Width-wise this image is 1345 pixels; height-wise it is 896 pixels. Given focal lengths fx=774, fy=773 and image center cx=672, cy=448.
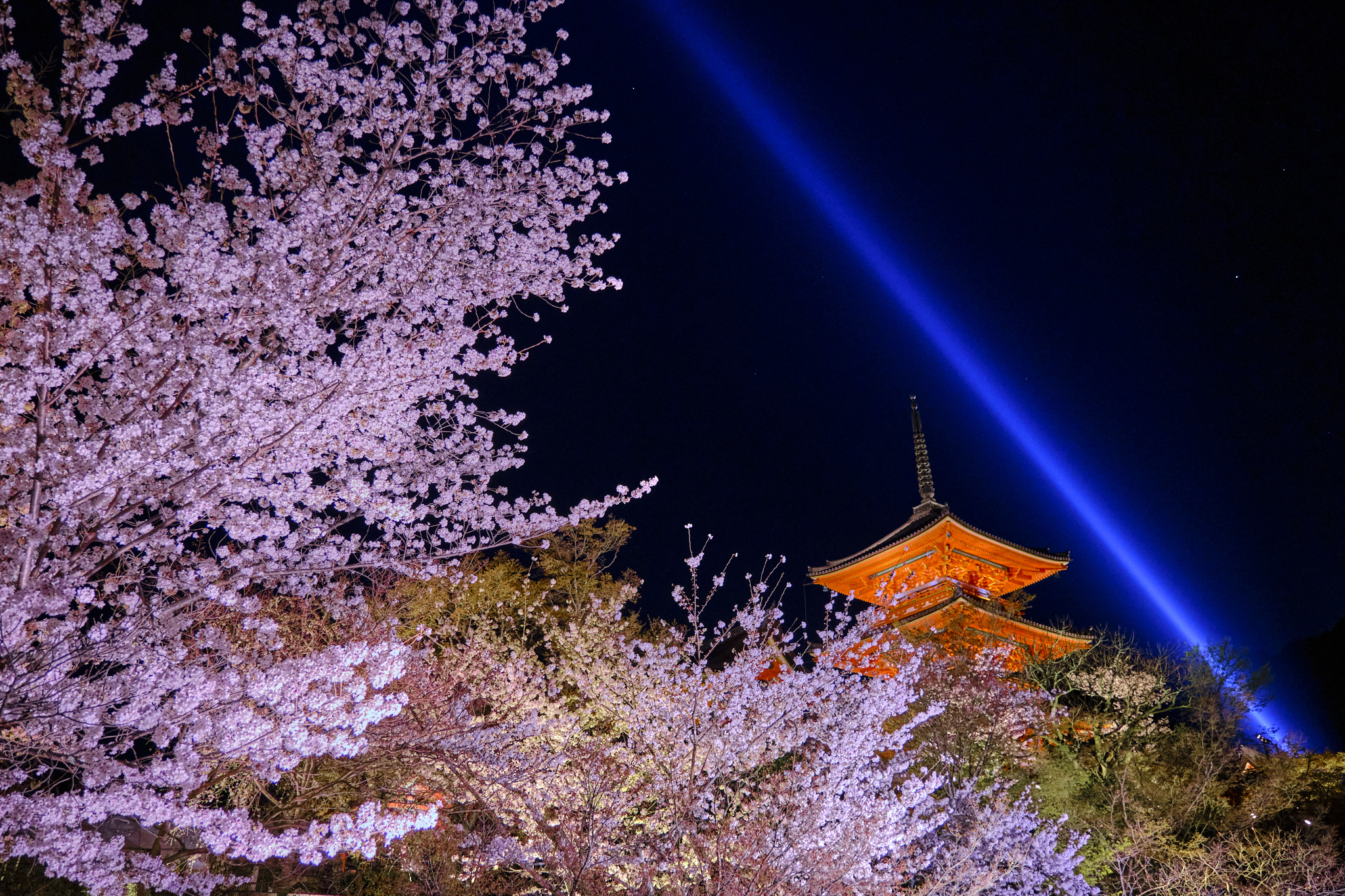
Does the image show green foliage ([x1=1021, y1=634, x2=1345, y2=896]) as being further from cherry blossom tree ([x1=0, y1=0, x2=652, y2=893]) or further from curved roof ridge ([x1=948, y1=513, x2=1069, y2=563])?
cherry blossom tree ([x1=0, y1=0, x2=652, y2=893])

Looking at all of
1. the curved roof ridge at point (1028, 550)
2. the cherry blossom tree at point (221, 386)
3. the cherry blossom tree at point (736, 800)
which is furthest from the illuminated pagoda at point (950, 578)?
the cherry blossom tree at point (221, 386)

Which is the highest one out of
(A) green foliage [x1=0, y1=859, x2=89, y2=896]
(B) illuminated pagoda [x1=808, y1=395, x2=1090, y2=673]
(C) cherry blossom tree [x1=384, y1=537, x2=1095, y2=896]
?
(B) illuminated pagoda [x1=808, y1=395, x2=1090, y2=673]

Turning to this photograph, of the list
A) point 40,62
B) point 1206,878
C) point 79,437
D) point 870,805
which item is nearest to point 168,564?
point 79,437

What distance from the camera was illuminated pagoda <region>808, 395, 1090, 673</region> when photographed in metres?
18.3

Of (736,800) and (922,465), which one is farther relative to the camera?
(922,465)

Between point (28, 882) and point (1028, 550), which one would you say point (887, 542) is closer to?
point (1028, 550)

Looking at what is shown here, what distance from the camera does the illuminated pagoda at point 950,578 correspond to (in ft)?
60.2

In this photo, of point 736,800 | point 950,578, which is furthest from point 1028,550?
point 736,800

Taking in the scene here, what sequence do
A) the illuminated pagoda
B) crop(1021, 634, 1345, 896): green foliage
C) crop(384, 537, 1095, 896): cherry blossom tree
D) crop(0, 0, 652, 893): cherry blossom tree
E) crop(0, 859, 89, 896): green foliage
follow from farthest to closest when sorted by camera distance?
1. the illuminated pagoda
2. crop(1021, 634, 1345, 896): green foliage
3. crop(384, 537, 1095, 896): cherry blossom tree
4. crop(0, 859, 89, 896): green foliage
5. crop(0, 0, 652, 893): cherry blossom tree

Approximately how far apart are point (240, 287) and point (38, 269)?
95 centimetres

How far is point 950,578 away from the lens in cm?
2058

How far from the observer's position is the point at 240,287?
184 inches

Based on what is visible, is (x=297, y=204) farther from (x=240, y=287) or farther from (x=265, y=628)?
(x=265, y=628)

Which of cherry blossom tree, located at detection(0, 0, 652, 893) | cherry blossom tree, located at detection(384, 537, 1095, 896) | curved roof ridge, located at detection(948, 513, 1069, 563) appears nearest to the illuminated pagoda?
curved roof ridge, located at detection(948, 513, 1069, 563)
